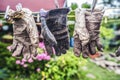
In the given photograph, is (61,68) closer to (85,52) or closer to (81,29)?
(85,52)

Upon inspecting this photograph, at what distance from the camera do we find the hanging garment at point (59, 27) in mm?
2920

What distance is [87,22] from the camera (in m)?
3.12

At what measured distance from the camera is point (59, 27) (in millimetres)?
2975

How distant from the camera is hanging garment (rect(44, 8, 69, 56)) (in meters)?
2.92

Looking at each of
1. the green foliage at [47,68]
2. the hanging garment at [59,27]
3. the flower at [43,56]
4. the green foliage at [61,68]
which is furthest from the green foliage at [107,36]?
the hanging garment at [59,27]

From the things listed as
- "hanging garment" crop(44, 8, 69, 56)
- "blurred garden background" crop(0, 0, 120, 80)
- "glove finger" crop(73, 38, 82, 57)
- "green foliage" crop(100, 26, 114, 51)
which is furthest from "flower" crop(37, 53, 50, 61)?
"hanging garment" crop(44, 8, 69, 56)

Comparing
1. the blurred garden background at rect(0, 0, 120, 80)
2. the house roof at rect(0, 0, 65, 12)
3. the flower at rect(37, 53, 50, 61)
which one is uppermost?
the house roof at rect(0, 0, 65, 12)

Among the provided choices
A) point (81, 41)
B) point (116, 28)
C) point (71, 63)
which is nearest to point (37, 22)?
point (81, 41)

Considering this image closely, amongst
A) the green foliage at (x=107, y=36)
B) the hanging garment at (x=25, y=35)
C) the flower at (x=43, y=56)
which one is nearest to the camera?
the hanging garment at (x=25, y=35)

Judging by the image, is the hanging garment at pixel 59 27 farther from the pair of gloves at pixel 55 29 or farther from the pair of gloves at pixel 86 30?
the pair of gloves at pixel 86 30

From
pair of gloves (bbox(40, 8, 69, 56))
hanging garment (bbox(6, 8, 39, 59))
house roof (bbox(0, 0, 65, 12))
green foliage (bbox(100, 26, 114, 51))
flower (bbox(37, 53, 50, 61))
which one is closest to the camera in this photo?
pair of gloves (bbox(40, 8, 69, 56))

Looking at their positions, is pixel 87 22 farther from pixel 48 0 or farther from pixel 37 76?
pixel 37 76

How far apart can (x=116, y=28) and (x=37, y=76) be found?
431 cm

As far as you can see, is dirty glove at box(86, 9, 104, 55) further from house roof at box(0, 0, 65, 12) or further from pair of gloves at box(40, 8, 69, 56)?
house roof at box(0, 0, 65, 12)
